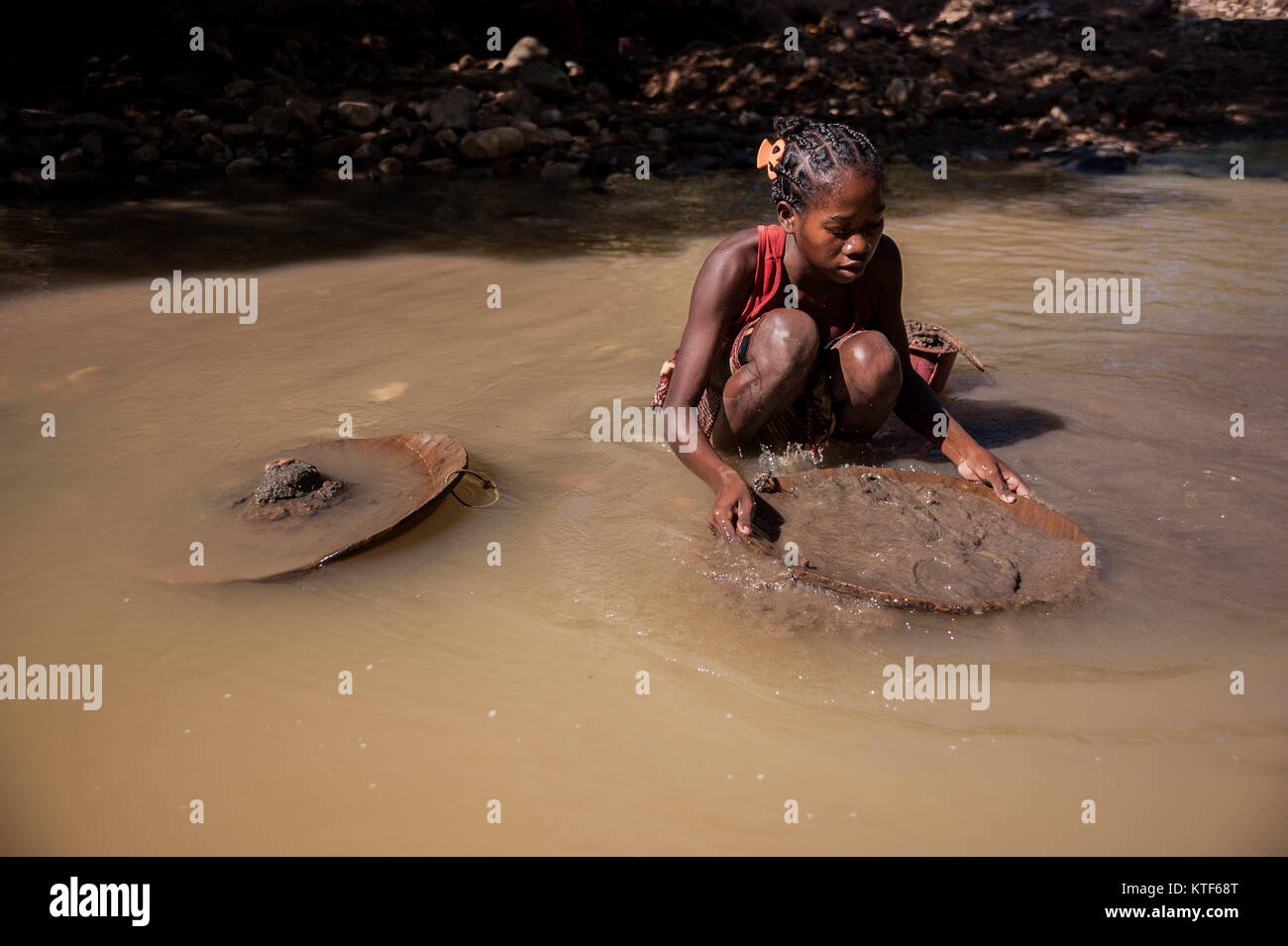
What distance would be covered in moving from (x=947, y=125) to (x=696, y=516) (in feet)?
24.4

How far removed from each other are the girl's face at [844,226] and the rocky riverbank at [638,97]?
5136 millimetres

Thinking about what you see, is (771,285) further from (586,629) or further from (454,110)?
(454,110)

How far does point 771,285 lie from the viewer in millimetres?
2732

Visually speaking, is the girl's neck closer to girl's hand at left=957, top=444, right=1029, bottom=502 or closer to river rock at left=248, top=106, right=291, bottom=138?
girl's hand at left=957, top=444, right=1029, bottom=502

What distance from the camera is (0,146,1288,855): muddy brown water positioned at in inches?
64.9

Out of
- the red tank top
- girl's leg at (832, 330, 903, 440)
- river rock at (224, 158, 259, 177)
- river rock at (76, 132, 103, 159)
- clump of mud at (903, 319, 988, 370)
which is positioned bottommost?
girl's leg at (832, 330, 903, 440)

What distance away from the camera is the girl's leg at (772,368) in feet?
8.50

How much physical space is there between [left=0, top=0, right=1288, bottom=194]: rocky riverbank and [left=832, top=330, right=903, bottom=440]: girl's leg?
5007mm

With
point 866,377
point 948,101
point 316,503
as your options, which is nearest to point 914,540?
point 866,377

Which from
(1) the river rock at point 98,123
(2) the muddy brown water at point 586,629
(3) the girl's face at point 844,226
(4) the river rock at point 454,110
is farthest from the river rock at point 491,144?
(3) the girl's face at point 844,226

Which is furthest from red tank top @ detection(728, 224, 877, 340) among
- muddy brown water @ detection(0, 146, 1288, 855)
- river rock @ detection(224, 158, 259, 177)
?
river rock @ detection(224, 158, 259, 177)

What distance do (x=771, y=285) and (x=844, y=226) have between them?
362 mm

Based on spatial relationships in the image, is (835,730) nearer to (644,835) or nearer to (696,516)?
(644,835)

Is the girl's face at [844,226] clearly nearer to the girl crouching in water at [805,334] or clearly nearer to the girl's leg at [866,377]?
the girl crouching in water at [805,334]
